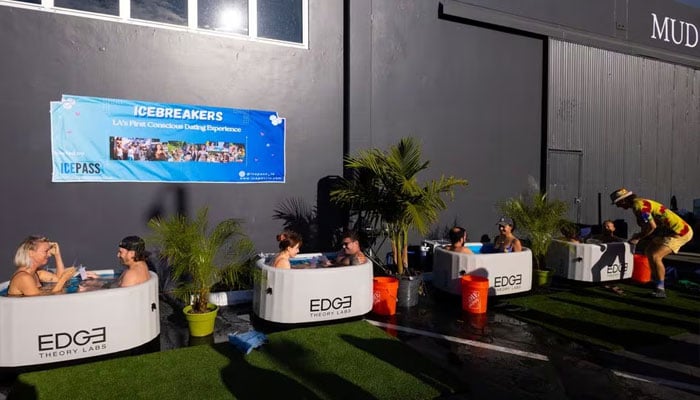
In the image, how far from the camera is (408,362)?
4703 mm

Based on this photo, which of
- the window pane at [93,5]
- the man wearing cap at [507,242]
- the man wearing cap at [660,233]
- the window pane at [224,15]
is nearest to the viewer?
the window pane at [93,5]

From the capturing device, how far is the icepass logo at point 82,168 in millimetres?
6648

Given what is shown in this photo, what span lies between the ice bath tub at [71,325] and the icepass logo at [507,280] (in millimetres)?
5093

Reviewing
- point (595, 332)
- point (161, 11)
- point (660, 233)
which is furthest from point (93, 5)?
point (660, 233)

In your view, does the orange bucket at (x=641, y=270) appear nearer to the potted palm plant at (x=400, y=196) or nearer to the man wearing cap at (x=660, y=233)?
the man wearing cap at (x=660, y=233)

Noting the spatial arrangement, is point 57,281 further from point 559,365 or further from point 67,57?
point 559,365

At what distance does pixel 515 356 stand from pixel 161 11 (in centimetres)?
723

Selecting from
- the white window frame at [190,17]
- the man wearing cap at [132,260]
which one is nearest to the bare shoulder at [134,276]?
the man wearing cap at [132,260]

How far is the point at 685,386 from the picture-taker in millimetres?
4293

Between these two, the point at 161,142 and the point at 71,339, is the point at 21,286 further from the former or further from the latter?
the point at 161,142

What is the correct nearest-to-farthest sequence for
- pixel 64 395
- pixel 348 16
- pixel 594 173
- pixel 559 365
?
pixel 64 395 < pixel 559 365 < pixel 348 16 < pixel 594 173

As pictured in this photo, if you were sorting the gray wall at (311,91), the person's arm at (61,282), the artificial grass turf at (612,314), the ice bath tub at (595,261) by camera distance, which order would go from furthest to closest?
the ice bath tub at (595,261)
the gray wall at (311,91)
the artificial grass turf at (612,314)
the person's arm at (61,282)

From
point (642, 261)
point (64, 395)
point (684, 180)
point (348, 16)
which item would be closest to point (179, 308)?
point (64, 395)

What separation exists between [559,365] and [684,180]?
42.5 ft
